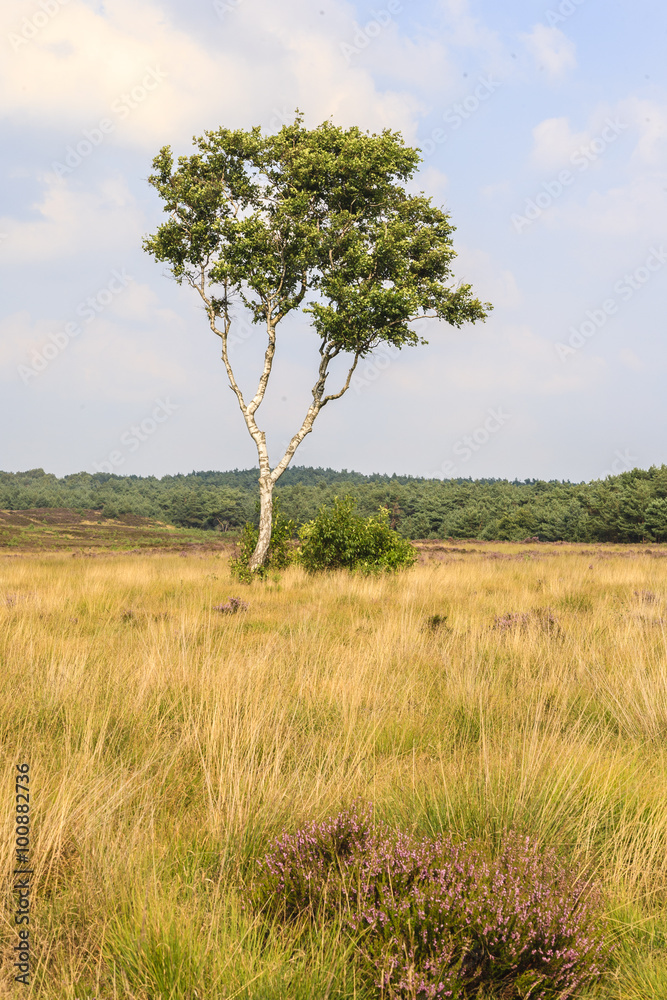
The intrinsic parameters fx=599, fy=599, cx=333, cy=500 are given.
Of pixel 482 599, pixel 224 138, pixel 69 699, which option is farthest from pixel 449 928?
pixel 224 138

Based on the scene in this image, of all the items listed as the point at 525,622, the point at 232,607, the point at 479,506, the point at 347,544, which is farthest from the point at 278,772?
the point at 479,506

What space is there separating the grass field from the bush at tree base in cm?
13

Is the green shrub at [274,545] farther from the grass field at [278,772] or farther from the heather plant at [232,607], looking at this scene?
the grass field at [278,772]

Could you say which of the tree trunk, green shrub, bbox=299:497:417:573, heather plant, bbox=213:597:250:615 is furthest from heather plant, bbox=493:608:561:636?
the tree trunk

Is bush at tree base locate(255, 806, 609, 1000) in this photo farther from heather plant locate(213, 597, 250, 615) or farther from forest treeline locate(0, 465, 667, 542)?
forest treeline locate(0, 465, 667, 542)

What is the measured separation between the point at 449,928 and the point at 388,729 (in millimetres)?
2120

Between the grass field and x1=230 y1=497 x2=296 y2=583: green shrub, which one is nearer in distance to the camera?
the grass field

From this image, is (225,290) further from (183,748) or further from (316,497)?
(316,497)

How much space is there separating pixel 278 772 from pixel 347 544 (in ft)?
41.9

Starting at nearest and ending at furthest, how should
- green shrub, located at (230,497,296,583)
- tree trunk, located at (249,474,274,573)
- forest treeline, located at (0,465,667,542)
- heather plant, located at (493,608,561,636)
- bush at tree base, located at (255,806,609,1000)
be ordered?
bush at tree base, located at (255,806,609,1000) → heather plant, located at (493,608,561,636) → tree trunk, located at (249,474,274,573) → green shrub, located at (230,497,296,583) → forest treeline, located at (0,465,667,542)

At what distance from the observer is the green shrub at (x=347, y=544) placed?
16156mm

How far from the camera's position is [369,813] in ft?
9.51

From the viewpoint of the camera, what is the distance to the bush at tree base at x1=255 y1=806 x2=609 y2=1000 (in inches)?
83.4

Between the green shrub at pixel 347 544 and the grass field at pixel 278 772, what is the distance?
8.13m
